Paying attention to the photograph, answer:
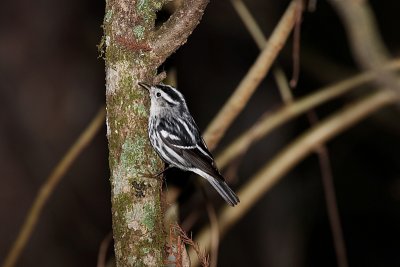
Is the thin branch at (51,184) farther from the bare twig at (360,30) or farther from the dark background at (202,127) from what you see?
the dark background at (202,127)

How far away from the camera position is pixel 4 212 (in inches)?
357

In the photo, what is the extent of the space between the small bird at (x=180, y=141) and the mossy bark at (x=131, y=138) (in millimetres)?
305

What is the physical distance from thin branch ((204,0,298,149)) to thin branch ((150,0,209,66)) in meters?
1.02

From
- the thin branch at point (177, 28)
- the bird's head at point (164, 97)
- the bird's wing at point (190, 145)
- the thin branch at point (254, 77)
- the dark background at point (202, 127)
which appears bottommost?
the dark background at point (202, 127)

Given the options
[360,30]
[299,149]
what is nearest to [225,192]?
[299,149]

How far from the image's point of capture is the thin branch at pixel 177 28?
3908 millimetres

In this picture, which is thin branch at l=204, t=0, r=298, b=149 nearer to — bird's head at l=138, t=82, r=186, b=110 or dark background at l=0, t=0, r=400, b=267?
bird's head at l=138, t=82, r=186, b=110

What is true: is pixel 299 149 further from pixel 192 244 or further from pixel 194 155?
pixel 192 244

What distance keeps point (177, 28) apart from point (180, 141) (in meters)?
1.42

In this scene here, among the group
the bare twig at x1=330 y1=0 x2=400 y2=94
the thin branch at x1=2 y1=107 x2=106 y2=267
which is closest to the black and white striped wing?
the thin branch at x1=2 y1=107 x2=106 y2=267

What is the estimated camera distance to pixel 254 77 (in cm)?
493

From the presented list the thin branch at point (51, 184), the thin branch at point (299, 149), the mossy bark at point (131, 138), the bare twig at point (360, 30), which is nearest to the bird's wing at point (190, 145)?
the thin branch at point (299, 149)

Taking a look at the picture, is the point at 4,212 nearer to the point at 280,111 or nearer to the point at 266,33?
the point at 266,33

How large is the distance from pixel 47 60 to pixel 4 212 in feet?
6.47
